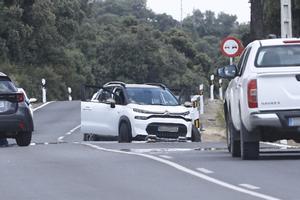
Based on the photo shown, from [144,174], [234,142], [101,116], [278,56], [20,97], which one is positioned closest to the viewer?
[144,174]

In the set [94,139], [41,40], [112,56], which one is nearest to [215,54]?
[112,56]

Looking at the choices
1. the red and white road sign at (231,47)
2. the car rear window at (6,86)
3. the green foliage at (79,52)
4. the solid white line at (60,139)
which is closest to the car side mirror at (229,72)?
the car rear window at (6,86)

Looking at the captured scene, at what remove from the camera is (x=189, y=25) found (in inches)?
4587

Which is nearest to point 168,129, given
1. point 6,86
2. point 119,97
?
point 119,97

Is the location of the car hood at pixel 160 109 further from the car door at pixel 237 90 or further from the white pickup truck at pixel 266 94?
the white pickup truck at pixel 266 94

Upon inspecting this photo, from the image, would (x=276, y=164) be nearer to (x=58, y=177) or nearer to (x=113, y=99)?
(x=58, y=177)

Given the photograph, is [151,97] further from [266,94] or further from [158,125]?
[266,94]

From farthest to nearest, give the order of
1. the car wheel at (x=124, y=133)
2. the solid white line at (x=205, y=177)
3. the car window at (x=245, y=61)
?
the car wheel at (x=124, y=133) → the car window at (x=245, y=61) → the solid white line at (x=205, y=177)

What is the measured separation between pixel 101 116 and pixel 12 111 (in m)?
4.13

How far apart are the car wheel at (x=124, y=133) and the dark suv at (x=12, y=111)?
3001mm

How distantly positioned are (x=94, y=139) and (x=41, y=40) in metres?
40.1

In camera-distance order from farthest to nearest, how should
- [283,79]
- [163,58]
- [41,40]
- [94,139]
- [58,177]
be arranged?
1. [163,58]
2. [41,40]
3. [94,139]
4. [283,79]
5. [58,177]

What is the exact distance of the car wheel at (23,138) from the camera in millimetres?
21609

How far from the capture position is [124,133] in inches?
928
